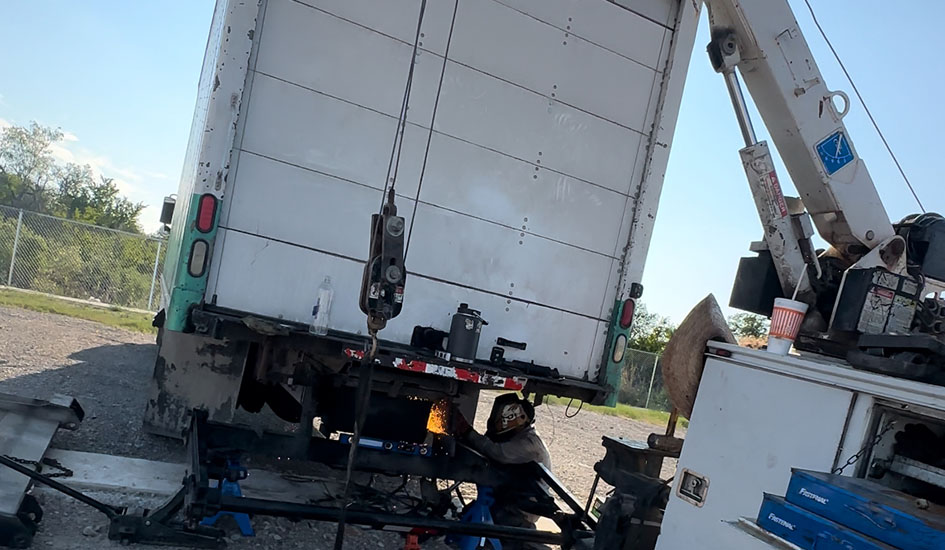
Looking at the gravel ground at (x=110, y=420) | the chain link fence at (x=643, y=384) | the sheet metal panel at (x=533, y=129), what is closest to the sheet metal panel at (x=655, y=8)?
the sheet metal panel at (x=533, y=129)

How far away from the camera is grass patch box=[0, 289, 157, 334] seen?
1277 cm

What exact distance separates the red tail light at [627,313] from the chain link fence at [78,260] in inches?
517

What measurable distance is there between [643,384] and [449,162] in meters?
14.8

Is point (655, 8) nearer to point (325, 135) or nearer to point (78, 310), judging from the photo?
point (325, 135)

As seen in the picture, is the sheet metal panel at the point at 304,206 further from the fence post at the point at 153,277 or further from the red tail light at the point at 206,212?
the fence post at the point at 153,277

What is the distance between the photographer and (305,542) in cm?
413

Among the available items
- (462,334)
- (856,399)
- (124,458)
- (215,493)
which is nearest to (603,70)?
(462,334)

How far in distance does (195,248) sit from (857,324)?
3882 millimetres

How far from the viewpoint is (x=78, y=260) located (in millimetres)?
15469

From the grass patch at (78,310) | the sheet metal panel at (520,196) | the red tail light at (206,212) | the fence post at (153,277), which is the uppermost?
the sheet metal panel at (520,196)

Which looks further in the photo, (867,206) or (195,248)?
(867,206)

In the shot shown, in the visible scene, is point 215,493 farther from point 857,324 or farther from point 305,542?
point 857,324

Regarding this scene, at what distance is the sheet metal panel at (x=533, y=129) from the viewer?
4.24 m

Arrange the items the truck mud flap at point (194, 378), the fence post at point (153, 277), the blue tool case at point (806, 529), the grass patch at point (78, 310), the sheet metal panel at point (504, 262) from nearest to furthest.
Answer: the blue tool case at point (806, 529), the sheet metal panel at point (504, 262), the truck mud flap at point (194, 378), the grass patch at point (78, 310), the fence post at point (153, 277)
